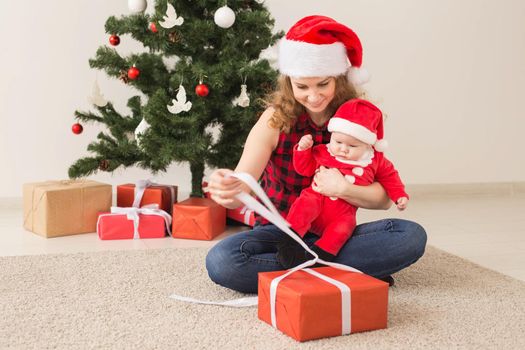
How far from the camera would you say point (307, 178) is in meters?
1.84

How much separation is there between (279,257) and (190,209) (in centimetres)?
87

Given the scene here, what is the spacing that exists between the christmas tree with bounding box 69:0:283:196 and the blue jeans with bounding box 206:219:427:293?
2.44 feet

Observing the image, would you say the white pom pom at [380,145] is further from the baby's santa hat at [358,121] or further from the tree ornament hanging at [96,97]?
the tree ornament hanging at [96,97]

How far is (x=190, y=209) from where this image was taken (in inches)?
99.0

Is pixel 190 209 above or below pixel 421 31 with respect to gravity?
below

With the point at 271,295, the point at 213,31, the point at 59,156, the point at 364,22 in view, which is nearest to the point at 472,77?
the point at 364,22

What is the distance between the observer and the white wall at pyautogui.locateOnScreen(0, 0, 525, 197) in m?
3.00

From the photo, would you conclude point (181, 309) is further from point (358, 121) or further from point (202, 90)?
point (202, 90)

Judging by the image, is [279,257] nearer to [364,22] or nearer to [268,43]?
[268,43]

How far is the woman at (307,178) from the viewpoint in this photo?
5.48 feet

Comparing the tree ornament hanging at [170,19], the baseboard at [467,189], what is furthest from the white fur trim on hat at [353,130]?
the baseboard at [467,189]

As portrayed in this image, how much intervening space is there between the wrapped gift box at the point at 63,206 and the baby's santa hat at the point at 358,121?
1.23m

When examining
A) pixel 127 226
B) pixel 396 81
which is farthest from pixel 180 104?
pixel 396 81

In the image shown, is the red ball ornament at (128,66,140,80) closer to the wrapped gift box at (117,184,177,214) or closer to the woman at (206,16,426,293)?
the wrapped gift box at (117,184,177,214)
